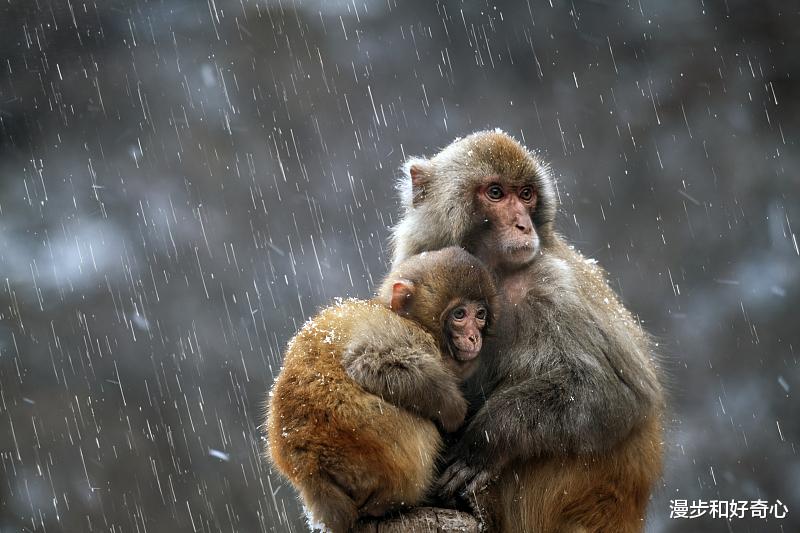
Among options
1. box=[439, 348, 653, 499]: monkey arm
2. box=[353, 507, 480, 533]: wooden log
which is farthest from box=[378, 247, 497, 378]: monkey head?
box=[353, 507, 480, 533]: wooden log

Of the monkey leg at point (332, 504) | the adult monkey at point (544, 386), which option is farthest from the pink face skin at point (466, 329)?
the monkey leg at point (332, 504)

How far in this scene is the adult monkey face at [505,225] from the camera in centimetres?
444

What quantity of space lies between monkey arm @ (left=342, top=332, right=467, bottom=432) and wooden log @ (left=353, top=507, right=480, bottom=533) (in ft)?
1.29

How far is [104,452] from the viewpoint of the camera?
1181cm

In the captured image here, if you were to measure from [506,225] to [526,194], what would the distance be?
1.01 ft

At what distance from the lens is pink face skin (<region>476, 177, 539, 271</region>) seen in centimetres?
444

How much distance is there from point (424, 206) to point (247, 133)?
871 centimetres

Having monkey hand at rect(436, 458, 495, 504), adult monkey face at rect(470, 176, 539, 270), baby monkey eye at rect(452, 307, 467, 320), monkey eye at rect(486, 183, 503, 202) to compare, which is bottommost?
monkey hand at rect(436, 458, 495, 504)

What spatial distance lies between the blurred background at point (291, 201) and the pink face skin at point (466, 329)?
6.84 m

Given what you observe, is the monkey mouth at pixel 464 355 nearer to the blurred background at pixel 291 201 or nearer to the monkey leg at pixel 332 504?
the monkey leg at pixel 332 504

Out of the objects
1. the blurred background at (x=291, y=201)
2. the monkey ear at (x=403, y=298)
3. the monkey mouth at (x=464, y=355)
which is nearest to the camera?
the monkey mouth at (x=464, y=355)

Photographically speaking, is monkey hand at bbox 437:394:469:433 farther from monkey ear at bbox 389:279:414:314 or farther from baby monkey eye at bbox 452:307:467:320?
monkey ear at bbox 389:279:414:314

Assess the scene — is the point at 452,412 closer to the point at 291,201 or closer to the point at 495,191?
the point at 495,191

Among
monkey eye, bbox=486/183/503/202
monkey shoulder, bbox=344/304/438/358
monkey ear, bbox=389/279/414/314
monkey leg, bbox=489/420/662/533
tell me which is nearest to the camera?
monkey shoulder, bbox=344/304/438/358
